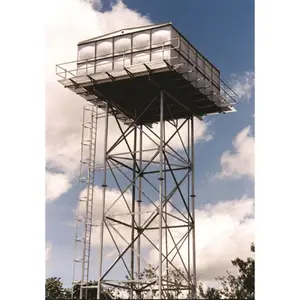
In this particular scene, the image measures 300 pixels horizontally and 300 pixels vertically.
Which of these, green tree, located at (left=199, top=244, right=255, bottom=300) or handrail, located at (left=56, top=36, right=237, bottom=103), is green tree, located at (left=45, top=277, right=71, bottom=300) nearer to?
green tree, located at (left=199, top=244, right=255, bottom=300)

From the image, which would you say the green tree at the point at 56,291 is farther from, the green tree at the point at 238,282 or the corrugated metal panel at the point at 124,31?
the corrugated metal panel at the point at 124,31

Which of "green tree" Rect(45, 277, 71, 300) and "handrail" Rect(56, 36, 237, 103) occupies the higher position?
"handrail" Rect(56, 36, 237, 103)

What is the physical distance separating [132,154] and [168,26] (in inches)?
202

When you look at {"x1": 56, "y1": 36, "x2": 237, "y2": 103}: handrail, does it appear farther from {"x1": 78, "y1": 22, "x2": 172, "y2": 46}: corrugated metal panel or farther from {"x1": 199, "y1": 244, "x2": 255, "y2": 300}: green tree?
{"x1": 199, "y1": 244, "x2": 255, "y2": 300}: green tree

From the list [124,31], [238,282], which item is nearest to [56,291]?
[238,282]

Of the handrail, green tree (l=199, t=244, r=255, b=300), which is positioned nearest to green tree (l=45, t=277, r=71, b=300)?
green tree (l=199, t=244, r=255, b=300)

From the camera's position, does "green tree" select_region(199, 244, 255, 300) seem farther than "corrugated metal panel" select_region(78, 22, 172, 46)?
Yes

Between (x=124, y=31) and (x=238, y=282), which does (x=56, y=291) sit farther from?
(x=124, y=31)

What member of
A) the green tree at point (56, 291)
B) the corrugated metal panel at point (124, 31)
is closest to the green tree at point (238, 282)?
the green tree at point (56, 291)

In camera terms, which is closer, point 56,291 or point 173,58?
point 173,58

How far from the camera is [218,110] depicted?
22609 mm

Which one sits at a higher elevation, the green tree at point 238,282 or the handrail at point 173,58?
the handrail at point 173,58
